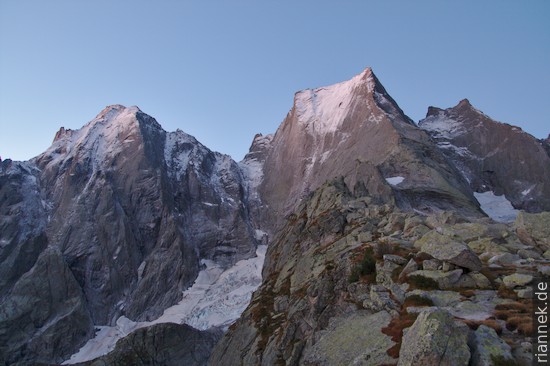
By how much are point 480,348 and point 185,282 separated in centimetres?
14315

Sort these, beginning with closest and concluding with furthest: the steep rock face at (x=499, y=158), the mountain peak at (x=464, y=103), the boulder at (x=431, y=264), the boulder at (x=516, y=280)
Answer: the boulder at (x=516, y=280) < the boulder at (x=431, y=264) < the steep rock face at (x=499, y=158) < the mountain peak at (x=464, y=103)

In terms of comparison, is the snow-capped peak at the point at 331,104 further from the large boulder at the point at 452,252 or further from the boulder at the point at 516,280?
the boulder at the point at 516,280

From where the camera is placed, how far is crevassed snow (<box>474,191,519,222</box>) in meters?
125

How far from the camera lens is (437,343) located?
48.6 feet

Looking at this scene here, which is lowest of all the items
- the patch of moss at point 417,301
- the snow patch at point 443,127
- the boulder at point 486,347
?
the boulder at point 486,347

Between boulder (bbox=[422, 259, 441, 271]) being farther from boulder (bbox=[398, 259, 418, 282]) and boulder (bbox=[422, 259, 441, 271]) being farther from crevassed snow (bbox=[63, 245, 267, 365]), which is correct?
crevassed snow (bbox=[63, 245, 267, 365])

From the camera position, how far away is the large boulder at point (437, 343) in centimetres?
1466

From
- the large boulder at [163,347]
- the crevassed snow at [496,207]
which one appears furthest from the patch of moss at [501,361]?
the crevassed snow at [496,207]

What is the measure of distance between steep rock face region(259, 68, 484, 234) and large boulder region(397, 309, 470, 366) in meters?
58.2

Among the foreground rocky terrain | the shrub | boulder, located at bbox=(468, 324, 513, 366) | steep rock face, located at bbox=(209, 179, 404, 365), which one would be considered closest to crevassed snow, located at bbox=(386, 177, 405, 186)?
steep rock face, located at bbox=(209, 179, 404, 365)

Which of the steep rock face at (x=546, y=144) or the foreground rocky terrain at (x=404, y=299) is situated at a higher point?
the steep rock face at (x=546, y=144)

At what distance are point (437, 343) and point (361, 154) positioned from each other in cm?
11664

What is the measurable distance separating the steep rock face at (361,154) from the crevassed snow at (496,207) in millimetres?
13941

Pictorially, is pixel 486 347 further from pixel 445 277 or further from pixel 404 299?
pixel 445 277
